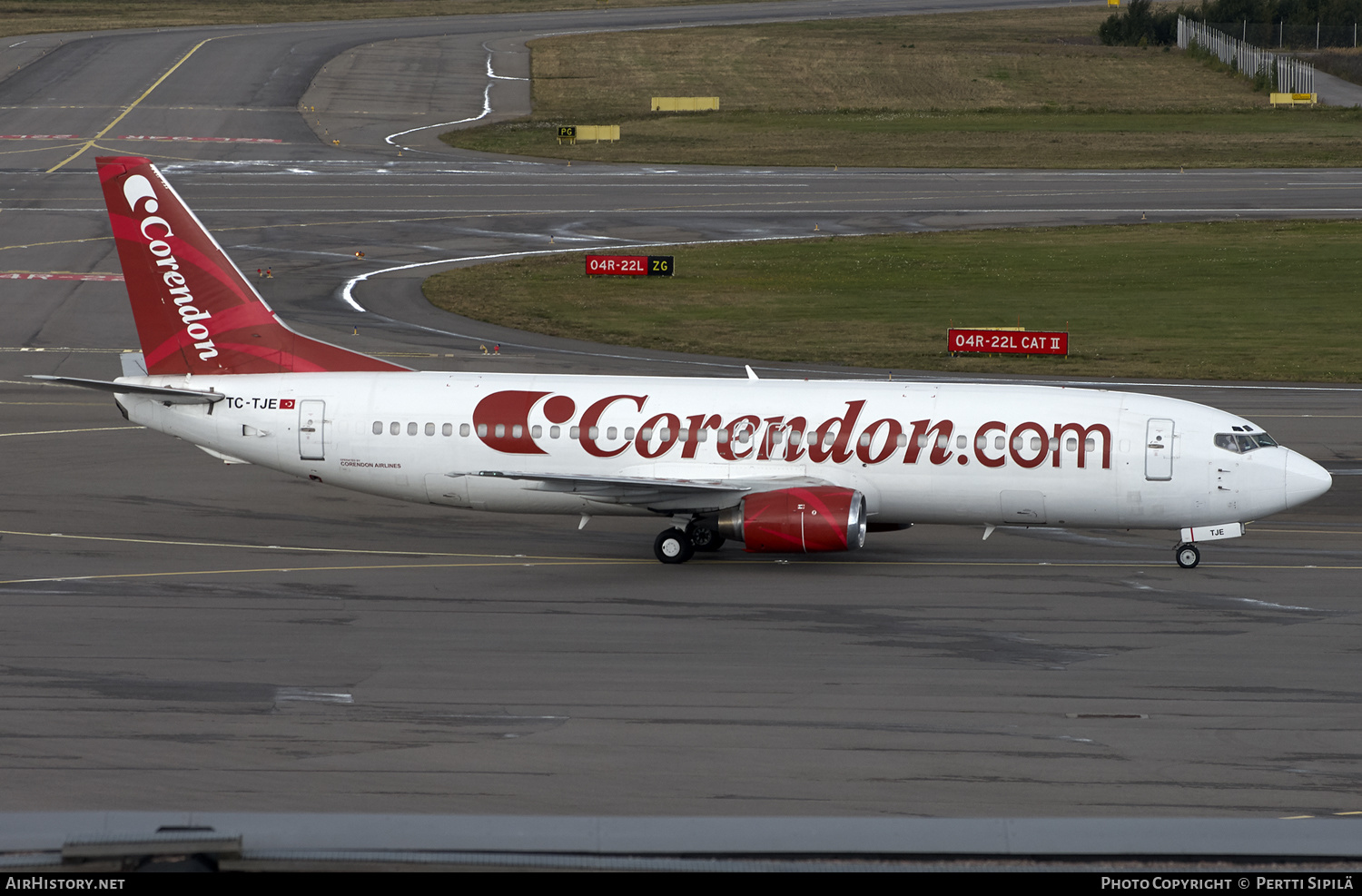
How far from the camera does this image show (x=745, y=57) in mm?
149000

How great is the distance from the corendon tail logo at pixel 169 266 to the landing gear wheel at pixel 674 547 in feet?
39.7

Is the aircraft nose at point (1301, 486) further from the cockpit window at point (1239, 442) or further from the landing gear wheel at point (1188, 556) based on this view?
the landing gear wheel at point (1188, 556)

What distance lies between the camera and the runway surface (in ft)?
68.9

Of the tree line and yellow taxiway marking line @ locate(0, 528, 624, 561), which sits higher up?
the tree line

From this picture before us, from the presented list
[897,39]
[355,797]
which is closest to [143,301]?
[355,797]

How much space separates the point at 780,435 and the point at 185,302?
1501cm

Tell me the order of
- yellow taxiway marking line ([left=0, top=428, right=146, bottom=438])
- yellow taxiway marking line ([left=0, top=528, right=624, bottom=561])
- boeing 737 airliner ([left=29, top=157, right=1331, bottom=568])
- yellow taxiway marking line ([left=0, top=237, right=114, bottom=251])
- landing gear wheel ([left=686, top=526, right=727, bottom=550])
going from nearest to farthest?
boeing 737 airliner ([left=29, top=157, right=1331, bottom=568]) < landing gear wheel ([left=686, top=526, right=727, bottom=550]) < yellow taxiway marking line ([left=0, top=528, right=624, bottom=561]) < yellow taxiway marking line ([left=0, top=428, right=146, bottom=438]) < yellow taxiway marking line ([left=0, top=237, right=114, bottom=251])

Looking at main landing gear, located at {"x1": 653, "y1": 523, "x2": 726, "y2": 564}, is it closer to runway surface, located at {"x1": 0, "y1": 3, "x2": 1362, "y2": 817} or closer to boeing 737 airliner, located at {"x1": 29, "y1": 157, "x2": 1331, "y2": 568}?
boeing 737 airliner, located at {"x1": 29, "y1": 157, "x2": 1331, "y2": 568}

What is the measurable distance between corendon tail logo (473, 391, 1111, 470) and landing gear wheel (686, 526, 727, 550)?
1985 millimetres

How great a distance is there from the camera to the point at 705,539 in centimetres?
3478

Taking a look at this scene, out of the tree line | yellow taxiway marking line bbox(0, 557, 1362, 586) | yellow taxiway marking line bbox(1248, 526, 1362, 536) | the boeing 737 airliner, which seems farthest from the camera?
the tree line

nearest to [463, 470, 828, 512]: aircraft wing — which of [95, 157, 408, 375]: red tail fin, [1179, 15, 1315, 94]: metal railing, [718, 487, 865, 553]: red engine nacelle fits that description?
[718, 487, 865, 553]: red engine nacelle

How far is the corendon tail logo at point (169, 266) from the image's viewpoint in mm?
35969

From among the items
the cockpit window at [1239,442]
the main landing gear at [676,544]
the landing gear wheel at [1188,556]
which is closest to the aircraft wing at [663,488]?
the main landing gear at [676,544]
